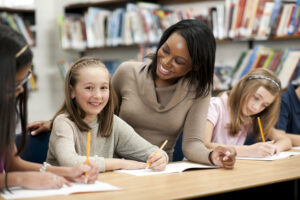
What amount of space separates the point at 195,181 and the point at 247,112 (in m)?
0.96

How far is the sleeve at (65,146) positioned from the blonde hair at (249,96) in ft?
3.07

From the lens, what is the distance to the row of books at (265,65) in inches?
128

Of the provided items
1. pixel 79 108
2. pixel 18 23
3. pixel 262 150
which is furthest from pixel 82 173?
pixel 18 23

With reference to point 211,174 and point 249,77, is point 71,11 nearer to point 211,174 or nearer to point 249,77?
point 249,77

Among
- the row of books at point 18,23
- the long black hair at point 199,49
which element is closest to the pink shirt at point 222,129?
the long black hair at point 199,49

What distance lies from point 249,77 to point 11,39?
58.8 inches

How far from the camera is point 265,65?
11.0 feet

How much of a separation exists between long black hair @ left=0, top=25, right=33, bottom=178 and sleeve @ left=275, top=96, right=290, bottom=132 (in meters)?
1.83

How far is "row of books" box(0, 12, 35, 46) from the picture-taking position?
4367mm

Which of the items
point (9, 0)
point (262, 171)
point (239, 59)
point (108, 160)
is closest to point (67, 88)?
point (108, 160)

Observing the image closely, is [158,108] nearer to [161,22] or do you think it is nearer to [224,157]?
[224,157]

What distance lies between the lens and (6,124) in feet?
3.75

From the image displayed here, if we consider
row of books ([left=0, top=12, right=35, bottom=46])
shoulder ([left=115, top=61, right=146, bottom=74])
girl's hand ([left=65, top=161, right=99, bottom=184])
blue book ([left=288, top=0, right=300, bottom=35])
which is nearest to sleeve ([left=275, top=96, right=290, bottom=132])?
blue book ([left=288, top=0, right=300, bottom=35])

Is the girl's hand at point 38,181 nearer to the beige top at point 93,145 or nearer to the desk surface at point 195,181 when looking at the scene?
the desk surface at point 195,181
